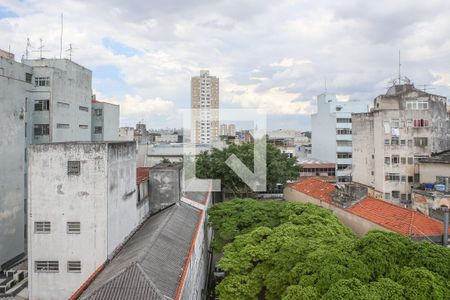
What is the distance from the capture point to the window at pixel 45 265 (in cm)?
A: 1593

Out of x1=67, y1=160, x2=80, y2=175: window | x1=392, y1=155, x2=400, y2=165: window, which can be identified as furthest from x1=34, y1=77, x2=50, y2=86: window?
x1=392, y1=155, x2=400, y2=165: window

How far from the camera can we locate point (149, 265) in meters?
13.0

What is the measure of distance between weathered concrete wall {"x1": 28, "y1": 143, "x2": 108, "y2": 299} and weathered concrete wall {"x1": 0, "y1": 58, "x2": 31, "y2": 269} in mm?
9604

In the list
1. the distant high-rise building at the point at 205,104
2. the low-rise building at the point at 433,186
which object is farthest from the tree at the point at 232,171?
the distant high-rise building at the point at 205,104

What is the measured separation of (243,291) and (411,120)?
25.9 m

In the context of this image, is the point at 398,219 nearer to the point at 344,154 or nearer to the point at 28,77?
the point at 28,77

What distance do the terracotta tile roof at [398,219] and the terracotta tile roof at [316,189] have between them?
366 centimetres

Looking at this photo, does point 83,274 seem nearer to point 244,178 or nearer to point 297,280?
point 297,280

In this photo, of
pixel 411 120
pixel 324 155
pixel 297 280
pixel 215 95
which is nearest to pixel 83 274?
pixel 297 280

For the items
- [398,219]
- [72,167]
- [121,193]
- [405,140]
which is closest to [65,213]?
[72,167]

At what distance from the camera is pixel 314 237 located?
17469 millimetres

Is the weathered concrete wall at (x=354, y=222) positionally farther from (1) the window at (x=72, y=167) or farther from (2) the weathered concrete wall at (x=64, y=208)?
(1) the window at (x=72, y=167)

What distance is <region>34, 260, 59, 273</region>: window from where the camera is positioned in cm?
1593

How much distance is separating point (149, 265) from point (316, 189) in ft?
66.8
